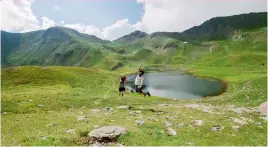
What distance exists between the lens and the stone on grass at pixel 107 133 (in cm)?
2388

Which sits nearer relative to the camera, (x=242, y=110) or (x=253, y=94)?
(x=242, y=110)

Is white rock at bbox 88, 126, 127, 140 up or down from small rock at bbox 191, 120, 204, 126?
up

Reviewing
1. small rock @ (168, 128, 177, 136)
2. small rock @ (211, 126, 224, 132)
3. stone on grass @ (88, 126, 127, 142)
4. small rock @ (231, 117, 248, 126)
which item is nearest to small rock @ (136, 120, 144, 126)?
small rock @ (168, 128, 177, 136)

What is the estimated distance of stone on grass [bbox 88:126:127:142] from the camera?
23.9 m

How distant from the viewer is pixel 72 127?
2683 cm

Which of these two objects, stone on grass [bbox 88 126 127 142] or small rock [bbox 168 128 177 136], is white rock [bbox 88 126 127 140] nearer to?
stone on grass [bbox 88 126 127 142]

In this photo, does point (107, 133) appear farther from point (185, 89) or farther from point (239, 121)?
point (185, 89)

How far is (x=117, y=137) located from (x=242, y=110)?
27056 millimetres

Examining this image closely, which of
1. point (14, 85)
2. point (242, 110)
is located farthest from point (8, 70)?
point (242, 110)

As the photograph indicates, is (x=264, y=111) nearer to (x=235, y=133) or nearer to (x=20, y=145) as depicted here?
Answer: (x=235, y=133)

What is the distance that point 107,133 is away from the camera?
24.4 metres

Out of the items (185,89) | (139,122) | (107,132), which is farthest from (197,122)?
(185,89)

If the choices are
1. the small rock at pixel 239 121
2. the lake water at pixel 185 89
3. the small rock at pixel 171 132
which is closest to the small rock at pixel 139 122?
the small rock at pixel 171 132

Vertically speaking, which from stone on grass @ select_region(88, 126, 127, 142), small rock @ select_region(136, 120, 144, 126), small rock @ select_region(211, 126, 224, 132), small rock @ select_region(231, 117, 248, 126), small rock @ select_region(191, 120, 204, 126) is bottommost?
small rock @ select_region(231, 117, 248, 126)
